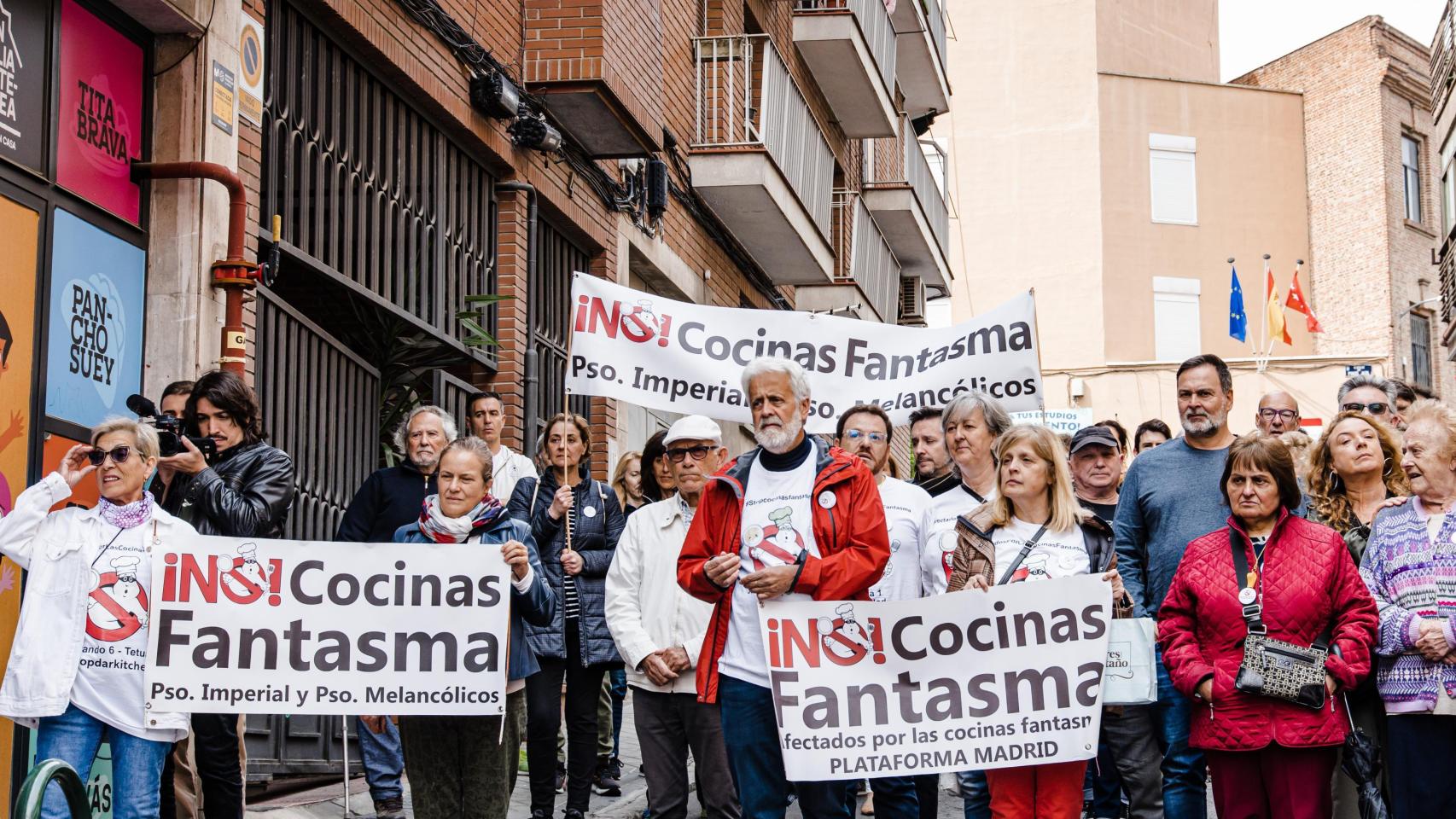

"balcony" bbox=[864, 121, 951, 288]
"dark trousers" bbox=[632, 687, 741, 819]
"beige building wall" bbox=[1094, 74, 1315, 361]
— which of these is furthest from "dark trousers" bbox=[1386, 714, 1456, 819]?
"beige building wall" bbox=[1094, 74, 1315, 361]

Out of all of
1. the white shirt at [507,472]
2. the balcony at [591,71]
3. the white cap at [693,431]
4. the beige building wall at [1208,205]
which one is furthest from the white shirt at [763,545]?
the beige building wall at [1208,205]

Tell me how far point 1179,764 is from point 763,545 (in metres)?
2.10

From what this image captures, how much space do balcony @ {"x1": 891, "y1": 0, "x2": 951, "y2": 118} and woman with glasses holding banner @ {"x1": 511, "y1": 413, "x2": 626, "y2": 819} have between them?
19.3m

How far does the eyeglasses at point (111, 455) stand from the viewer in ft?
20.5

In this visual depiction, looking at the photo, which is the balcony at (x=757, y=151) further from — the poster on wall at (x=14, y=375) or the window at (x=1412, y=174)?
the window at (x=1412, y=174)

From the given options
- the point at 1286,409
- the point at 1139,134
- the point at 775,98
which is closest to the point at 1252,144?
the point at 1139,134

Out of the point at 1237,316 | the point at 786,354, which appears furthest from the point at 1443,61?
the point at 786,354

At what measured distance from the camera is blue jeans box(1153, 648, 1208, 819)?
6.96 m

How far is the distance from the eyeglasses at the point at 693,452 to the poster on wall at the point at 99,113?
9.58 feet

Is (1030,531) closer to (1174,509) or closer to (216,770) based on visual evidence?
(1174,509)

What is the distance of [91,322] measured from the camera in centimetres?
795

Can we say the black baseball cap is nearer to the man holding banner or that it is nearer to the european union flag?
the man holding banner

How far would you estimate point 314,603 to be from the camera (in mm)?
6824

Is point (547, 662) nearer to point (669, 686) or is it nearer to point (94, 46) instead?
point (669, 686)
